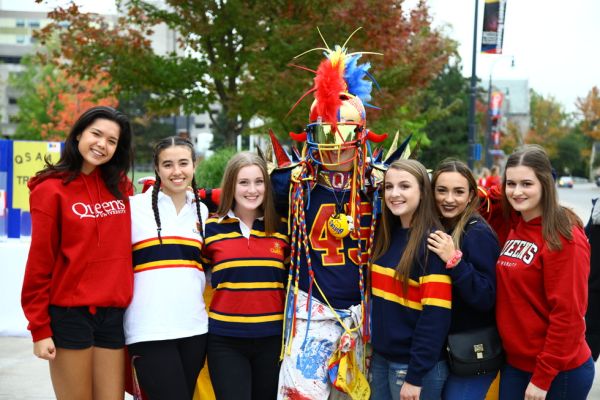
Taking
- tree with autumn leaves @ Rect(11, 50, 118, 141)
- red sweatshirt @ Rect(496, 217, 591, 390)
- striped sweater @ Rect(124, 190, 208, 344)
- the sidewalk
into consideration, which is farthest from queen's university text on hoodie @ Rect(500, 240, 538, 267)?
tree with autumn leaves @ Rect(11, 50, 118, 141)

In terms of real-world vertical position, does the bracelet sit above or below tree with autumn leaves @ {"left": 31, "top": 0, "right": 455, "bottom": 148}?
below

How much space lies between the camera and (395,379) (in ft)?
9.02

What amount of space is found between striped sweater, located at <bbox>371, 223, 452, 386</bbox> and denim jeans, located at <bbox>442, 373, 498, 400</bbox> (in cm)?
13

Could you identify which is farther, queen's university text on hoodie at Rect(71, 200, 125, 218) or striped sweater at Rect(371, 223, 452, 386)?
queen's university text on hoodie at Rect(71, 200, 125, 218)

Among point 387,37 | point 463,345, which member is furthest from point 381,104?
point 463,345

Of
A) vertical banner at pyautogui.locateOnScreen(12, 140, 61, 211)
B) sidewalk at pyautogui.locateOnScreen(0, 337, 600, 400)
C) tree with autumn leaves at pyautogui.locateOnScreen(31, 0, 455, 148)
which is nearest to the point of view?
sidewalk at pyautogui.locateOnScreen(0, 337, 600, 400)

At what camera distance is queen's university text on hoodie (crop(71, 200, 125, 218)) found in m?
2.69

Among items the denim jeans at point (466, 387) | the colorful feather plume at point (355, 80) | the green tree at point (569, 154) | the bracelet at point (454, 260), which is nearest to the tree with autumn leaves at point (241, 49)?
the colorful feather plume at point (355, 80)

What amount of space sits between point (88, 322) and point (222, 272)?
663 millimetres

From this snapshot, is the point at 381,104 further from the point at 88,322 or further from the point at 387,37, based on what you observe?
the point at 88,322

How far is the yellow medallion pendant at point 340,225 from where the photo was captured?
2.98 m

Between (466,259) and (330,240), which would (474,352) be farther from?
(330,240)

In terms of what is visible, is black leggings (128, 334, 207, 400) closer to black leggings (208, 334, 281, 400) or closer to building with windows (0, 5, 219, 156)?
black leggings (208, 334, 281, 400)

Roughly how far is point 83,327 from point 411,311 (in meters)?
1.50
